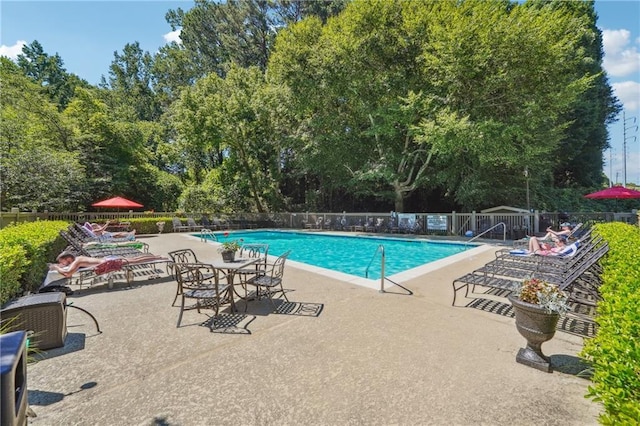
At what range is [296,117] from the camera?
2236 centimetres

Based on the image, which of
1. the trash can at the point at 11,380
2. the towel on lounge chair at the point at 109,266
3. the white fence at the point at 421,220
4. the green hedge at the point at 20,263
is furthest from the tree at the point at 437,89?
the trash can at the point at 11,380

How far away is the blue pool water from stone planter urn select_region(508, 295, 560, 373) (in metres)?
5.26

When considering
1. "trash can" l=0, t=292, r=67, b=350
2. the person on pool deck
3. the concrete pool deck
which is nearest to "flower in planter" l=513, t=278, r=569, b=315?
→ the concrete pool deck

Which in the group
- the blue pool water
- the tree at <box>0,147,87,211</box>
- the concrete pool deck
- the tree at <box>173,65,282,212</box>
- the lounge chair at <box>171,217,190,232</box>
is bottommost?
the blue pool water

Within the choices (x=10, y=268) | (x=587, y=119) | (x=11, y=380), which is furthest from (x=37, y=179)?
(x=587, y=119)

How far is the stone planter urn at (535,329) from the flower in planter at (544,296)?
47 millimetres

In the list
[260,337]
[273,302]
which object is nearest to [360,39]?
[273,302]

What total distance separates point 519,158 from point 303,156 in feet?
43.1

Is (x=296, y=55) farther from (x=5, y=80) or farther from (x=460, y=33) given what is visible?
(x=5, y=80)

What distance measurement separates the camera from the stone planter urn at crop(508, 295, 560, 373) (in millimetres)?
2836

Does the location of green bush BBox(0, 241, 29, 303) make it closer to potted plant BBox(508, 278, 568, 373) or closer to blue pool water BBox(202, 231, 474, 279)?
potted plant BBox(508, 278, 568, 373)

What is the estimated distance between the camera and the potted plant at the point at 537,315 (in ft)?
9.21

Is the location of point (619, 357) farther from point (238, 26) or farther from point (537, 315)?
point (238, 26)

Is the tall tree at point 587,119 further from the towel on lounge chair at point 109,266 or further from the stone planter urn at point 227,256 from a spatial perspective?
the towel on lounge chair at point 109,266
